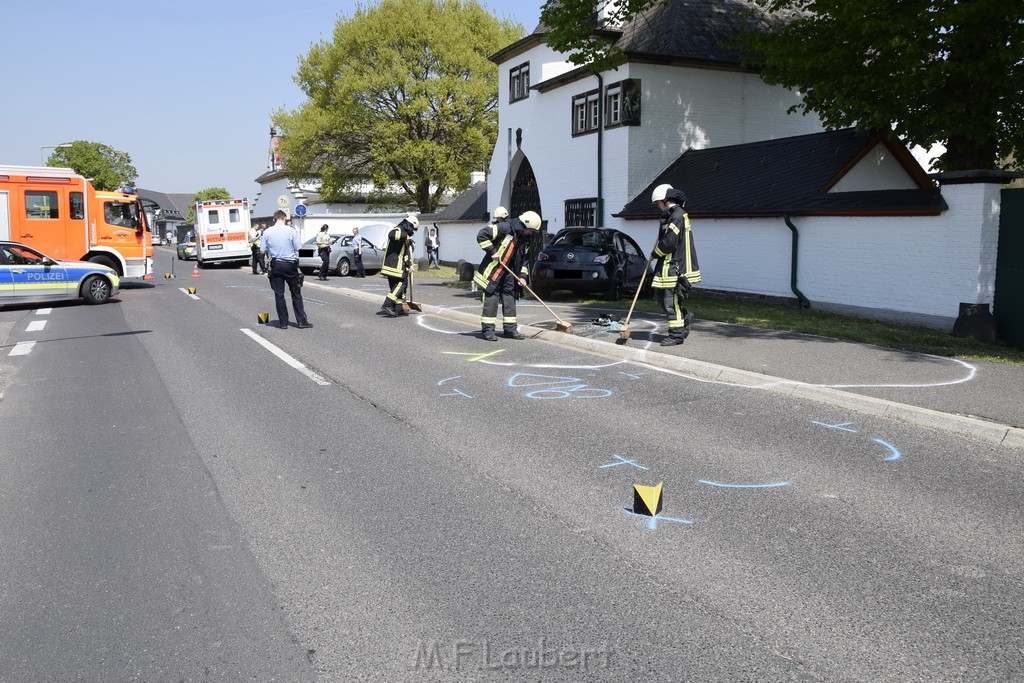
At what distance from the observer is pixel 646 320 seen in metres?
14.4

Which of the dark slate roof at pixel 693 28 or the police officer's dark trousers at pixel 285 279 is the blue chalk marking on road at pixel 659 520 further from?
Answer: the dark slate roof at pixel 693 28

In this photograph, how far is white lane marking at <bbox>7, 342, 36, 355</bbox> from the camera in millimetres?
12068

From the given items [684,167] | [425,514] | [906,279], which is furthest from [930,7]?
[425,514]

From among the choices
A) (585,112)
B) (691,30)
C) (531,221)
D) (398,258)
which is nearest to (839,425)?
(531,221)

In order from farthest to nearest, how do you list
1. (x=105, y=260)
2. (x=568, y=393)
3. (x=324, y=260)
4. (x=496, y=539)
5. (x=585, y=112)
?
1. (x=324, y=260)
2. (x=585, y=112)
3. (x=105, y=260)
4. (x=568, y=393)
5. (x=496, y=539)

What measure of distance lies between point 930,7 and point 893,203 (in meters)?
3.25

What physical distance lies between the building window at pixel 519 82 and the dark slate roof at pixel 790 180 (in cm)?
875

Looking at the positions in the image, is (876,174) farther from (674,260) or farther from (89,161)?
(89,161)

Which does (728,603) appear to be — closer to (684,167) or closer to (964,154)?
(964,154)

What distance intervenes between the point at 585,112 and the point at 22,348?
18.4 m

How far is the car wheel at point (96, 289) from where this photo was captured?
19125mm

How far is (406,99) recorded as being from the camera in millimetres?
47406

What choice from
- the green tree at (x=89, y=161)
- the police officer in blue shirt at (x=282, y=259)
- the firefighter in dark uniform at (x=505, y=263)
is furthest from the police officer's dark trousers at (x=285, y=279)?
the green tree at (x=89, y=161)

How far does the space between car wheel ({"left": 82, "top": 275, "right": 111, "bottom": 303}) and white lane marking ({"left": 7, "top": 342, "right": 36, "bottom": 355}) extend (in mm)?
6451
